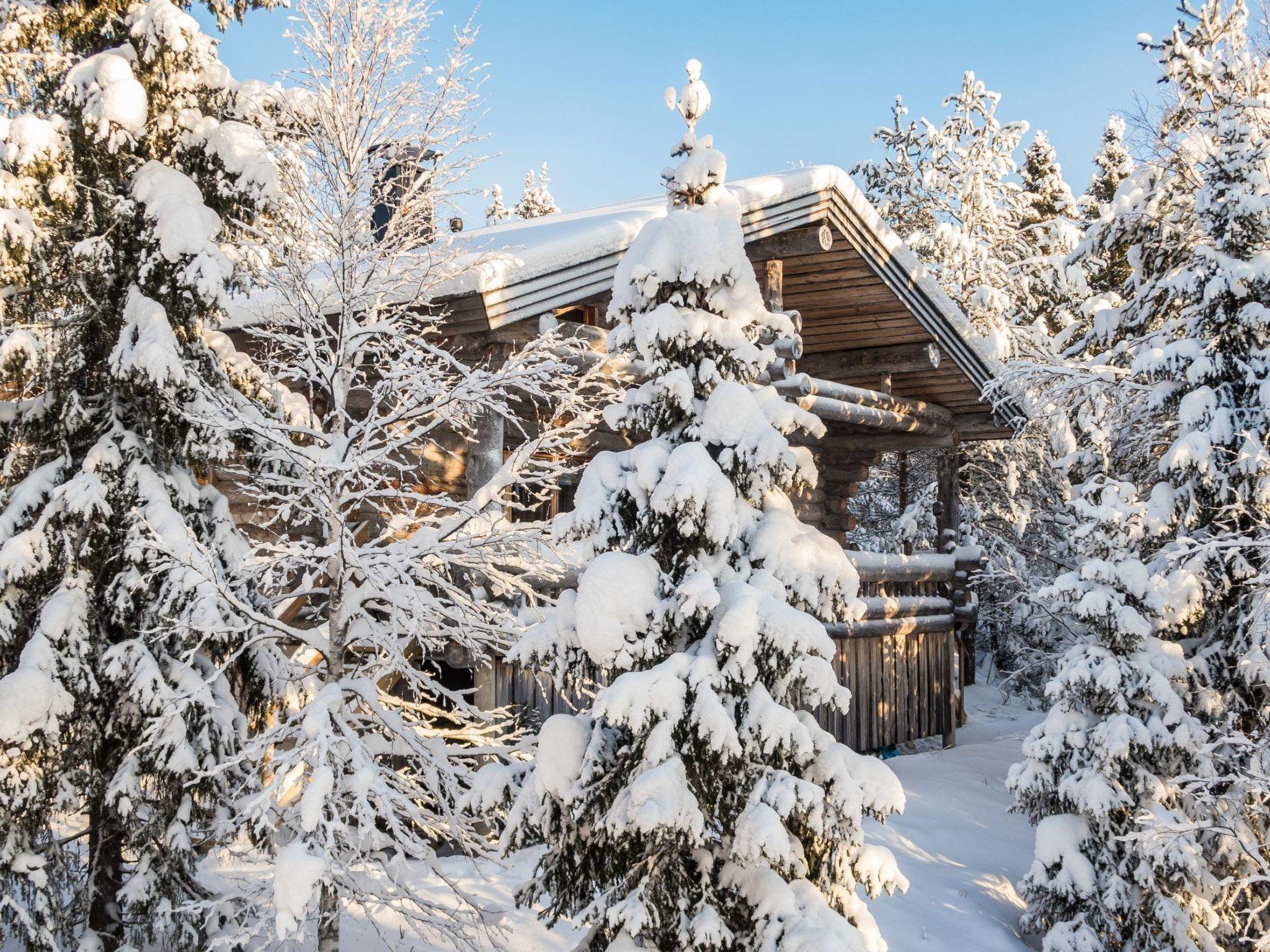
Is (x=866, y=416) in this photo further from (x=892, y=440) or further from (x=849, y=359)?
(x=892, y=440)

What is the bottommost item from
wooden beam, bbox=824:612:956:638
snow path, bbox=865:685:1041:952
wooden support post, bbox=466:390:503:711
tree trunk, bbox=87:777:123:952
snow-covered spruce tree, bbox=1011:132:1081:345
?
snow path, bbox=865:685:1041:952

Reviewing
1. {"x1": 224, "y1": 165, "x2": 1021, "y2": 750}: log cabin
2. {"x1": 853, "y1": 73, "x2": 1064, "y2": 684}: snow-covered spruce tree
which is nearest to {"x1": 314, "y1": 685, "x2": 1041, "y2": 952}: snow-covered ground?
{"x1": 224, "y1": 165, "x2": 1021, "y2": 750}: log cabin

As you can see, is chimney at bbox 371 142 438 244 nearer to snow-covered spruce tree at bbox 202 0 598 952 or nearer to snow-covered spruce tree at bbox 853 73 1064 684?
snow-covered spruce tree at bbox 202 0 598 952

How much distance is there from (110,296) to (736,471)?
4.90m

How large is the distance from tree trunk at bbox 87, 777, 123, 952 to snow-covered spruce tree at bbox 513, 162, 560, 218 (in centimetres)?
A: 3585

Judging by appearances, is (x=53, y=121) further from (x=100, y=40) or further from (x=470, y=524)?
(x=470, y=524)

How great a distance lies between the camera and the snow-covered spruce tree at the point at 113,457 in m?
6.60

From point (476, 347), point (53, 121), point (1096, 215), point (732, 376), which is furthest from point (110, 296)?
point (1096, 215)

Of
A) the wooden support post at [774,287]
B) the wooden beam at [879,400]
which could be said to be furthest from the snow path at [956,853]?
the wooden support post at [774,287]

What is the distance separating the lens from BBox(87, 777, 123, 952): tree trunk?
691 cm

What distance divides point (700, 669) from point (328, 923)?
297 centimetres

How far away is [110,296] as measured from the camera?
7.39 meters

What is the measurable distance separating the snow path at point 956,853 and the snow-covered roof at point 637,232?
5.40 meters

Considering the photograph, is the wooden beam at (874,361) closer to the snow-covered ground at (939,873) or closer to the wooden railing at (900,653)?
the wooden railing at (900,653)
